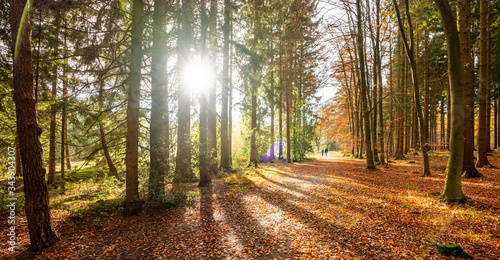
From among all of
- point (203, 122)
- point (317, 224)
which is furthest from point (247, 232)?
point (203, 122)

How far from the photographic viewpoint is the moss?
353 cm

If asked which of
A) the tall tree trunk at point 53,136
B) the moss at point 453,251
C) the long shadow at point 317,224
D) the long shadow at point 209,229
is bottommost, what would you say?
the long shadow at point 209,229

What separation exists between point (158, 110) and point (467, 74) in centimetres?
1234

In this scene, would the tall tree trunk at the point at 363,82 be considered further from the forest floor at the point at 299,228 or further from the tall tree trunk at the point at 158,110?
the tall tree trunk at the point at 158,110

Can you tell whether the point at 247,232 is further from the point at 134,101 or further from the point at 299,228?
the point at 134,101

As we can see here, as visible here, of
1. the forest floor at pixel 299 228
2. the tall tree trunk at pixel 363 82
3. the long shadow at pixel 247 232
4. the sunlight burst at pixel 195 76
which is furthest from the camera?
the tall tree trunk at pixel 363 82

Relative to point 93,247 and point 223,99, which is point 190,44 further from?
point 93,247

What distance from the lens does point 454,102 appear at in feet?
19.6

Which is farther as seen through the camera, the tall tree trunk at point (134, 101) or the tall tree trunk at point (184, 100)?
the tall tree trunk at point (184, 100)

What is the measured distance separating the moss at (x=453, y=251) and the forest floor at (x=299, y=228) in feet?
0.44

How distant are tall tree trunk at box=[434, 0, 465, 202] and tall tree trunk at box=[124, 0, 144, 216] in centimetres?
926

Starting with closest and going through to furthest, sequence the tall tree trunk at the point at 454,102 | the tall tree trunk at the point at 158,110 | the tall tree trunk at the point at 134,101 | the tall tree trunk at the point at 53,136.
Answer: the tall tree trunk at the point at 454,102 → the tall tree trunk at the point at 134,101 → the tall tree trunk at the point at 158,110 → the tall tree trunk at the point at 53,136

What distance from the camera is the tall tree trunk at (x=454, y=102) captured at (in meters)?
5.84

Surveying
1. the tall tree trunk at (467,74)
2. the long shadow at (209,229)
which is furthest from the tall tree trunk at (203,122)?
the tall tree trunk at (467,74)
